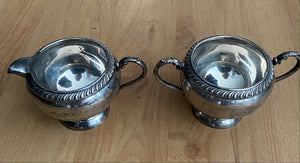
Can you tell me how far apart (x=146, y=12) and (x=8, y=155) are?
1.76 ft

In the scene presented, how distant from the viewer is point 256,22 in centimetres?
82

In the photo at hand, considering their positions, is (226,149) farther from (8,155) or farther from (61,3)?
(61,3)

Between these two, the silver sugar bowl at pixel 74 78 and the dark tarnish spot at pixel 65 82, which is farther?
the dark tarnish spot at pixel 65 82

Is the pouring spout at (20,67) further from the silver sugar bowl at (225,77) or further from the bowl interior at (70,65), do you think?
the silver sugar bowl at (225,77)

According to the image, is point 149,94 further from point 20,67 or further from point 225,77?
point 20,67

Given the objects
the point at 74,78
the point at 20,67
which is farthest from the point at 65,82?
the point at 20,67

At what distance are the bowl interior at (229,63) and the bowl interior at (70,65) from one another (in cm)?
23

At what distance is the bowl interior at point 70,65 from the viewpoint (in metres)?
0.61

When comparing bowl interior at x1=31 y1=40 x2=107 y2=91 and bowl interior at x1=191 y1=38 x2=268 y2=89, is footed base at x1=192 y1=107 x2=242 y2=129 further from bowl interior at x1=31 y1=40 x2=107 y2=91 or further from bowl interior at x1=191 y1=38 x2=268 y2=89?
bowl interior at x1=31 y1=40 x2=107 y2=91

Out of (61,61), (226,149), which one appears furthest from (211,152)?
(61,61)

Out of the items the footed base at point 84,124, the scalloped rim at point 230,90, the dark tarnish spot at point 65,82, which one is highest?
the scalloped rim at point 230,90

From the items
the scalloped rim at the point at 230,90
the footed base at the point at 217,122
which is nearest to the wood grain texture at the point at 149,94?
the footed base at the point at 217,122

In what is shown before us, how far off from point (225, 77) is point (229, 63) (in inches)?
1.6

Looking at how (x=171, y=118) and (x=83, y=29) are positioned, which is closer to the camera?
(x=171, y=118)
